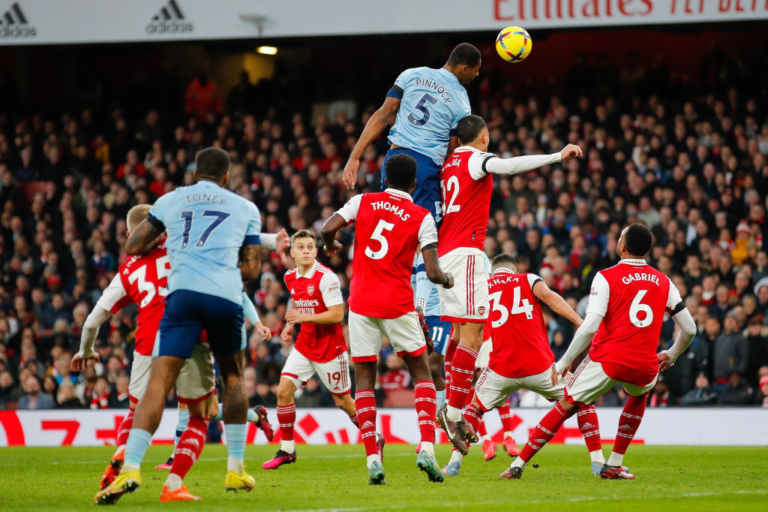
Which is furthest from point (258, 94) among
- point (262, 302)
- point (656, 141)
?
point (656, 141)

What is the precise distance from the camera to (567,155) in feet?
25.5

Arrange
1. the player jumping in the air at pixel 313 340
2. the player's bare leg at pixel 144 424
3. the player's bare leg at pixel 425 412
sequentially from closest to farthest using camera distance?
the player's bare leg at pixel 144 424
the player's bare leg at pixel 425 412
the player jumping in the air at pixel 313 340

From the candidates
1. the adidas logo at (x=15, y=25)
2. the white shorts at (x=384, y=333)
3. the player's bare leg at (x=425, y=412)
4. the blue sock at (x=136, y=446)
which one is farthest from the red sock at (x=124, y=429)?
the adidas logo at (x=15, y=25)

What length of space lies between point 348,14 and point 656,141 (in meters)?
6.79

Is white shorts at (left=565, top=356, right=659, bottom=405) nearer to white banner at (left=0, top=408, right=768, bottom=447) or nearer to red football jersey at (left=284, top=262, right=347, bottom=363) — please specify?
red football jersey at (left=284, top=262, right=347, bottom=363)

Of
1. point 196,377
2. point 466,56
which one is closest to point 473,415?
point 196,377

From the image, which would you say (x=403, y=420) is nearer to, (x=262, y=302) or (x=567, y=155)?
(x=262, y=302)

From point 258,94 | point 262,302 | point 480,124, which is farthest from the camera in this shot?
point 258,94

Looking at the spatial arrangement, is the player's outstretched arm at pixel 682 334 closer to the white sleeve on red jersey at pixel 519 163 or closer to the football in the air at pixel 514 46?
the white sleeve on red jersey at pixel 519 163

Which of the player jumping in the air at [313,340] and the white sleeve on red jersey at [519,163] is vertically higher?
the white sleeve on red jersey at [519,163]

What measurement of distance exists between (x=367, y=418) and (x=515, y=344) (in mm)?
2260

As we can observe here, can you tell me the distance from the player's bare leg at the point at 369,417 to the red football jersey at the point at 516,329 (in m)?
2.00

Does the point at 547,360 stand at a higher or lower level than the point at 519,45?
lower

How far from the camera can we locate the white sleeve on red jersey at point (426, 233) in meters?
7.53
